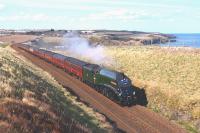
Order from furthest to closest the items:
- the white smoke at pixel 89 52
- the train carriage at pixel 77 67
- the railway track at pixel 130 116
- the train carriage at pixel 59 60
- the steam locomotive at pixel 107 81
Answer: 1. the white smoke at pixel 89 52
2. the train carriage at pixel 59 60
3. the train carriage at pixel 77 67
4. the steam locomotive at pixel 107 81
5. the railway track at pixel 130 116

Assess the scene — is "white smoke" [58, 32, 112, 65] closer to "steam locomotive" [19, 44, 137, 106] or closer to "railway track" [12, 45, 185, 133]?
"steam locomotive" [19, 44, 137, 106]

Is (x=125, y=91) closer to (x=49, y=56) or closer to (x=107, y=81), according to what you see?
(x=107, y=81)

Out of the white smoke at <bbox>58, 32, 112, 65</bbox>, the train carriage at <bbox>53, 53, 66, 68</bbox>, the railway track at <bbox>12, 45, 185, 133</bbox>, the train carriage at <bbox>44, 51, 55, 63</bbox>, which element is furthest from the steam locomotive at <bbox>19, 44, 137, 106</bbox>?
the white smoke at <bbox>58, 32, 112, 65</bbox>

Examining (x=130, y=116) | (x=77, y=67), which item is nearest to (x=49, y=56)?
(x=77, y=67)

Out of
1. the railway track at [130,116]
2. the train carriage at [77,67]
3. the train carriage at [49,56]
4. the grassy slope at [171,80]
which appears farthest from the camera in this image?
the train carriage at [49,56]

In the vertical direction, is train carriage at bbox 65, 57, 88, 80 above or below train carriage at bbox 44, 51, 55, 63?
above

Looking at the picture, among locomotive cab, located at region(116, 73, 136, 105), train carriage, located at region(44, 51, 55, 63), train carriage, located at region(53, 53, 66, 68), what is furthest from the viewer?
train carriage, located at region(44, 51, 55, 63)

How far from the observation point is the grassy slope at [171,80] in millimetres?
35750

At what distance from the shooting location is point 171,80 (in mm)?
49594

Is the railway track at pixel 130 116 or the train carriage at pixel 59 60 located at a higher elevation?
the train carriage at pixel 59 60

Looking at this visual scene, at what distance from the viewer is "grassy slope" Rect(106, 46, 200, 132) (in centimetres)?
3575

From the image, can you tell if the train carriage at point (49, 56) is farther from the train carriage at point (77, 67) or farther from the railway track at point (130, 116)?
the railway track at point (130, 116)

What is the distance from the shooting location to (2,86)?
2391cm

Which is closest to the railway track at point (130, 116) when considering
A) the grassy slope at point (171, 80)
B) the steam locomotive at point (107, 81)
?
the steam locomotive at point (107, 81)
